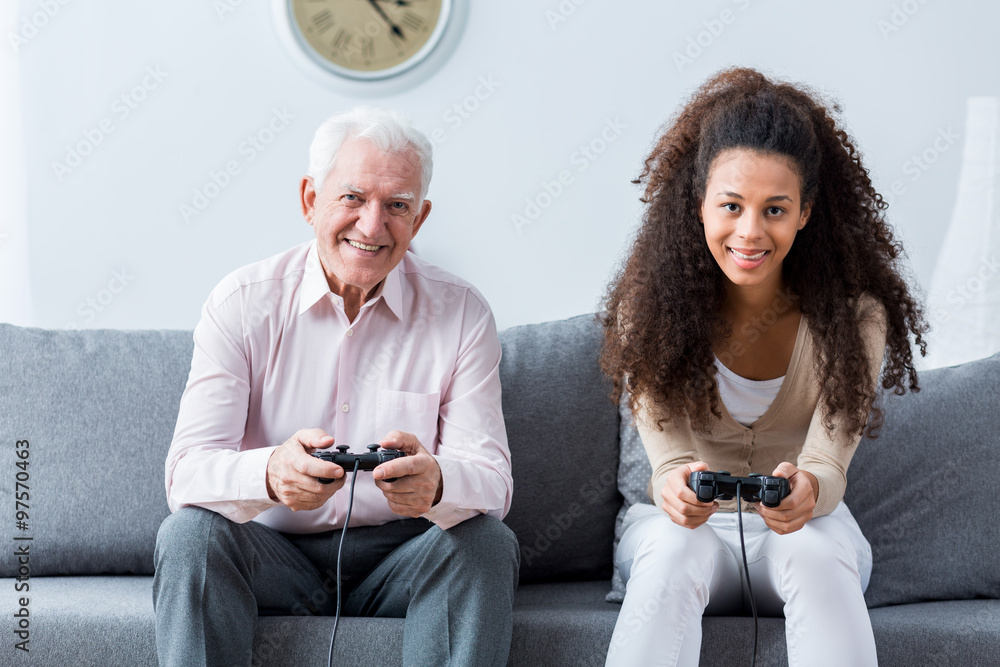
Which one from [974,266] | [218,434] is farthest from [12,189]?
[974,266]

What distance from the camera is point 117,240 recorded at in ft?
7.25

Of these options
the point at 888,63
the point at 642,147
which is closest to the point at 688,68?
the point at 642,147

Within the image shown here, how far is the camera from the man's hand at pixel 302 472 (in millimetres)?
1173

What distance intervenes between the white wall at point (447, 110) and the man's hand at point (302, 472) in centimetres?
109

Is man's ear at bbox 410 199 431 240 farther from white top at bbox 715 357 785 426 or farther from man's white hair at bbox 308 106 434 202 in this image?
white top at bbox 715 357 785 426

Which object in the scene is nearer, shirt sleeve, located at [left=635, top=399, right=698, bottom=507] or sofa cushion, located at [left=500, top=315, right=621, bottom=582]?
shirt sleeve, located at [left=635, top=399, right=698, bottom=507]

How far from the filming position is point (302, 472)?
1186 mm

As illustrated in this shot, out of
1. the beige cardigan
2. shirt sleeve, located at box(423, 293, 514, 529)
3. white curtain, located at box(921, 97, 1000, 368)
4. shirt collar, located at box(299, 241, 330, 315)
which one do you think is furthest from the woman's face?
white curtain, located at box(921, 97, 1000, 368)

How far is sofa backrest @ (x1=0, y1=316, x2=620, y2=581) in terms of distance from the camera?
65.8 inches

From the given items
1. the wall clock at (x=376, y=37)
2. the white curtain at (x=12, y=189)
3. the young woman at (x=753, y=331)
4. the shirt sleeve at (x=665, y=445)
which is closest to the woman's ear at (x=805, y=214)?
the young woman at (x=753, y=331)

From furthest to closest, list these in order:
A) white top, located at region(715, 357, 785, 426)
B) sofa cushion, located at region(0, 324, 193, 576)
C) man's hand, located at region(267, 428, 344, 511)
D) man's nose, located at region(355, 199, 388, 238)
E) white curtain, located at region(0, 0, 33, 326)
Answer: white curtain, located at region(0, 0, 33, 326)
sofa cushion, located at region(0, 324, 193, 576)
white top, located at region(715, 357, 785, 426)
man's nose, located at region(355, 199, 388, 238)
man's hand, located at region(267, 428, 344, 511)

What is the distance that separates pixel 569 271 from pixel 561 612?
3.37 feet

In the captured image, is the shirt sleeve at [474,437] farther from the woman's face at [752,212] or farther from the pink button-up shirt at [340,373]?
the woman's face at [752,212]

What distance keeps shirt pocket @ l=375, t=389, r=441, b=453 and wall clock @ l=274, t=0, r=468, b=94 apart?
3.51 feet
